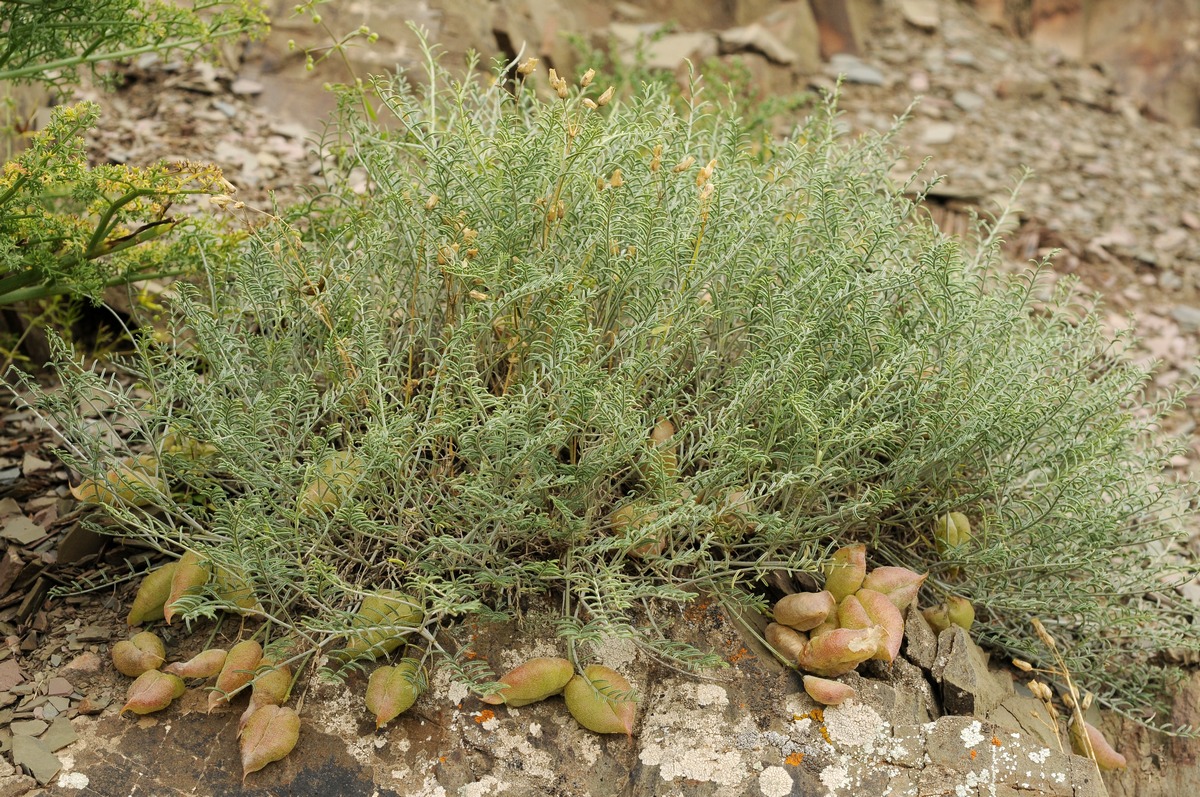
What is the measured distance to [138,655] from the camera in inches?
97.9

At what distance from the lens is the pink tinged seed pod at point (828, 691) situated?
2.51 meters

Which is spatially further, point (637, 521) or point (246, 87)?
point (246, 87)

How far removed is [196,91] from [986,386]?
4.22 meters

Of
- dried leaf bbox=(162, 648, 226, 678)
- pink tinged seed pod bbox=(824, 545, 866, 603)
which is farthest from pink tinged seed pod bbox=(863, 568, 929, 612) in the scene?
dried leaf bbox=(162, 648, 226, 678)

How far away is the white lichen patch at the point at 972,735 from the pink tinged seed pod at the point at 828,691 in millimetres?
271

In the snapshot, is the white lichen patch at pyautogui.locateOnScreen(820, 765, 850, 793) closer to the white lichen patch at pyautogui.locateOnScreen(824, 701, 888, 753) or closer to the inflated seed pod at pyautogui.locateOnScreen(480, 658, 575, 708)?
the white lichen patch at pyautogui.locateOnScreen(824, 701, 888, 753)

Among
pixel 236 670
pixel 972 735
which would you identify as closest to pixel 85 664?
pixel 236 670

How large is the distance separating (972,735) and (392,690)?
1368mm

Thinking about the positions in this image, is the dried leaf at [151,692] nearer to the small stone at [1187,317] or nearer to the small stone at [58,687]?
the small stone at [58,687]

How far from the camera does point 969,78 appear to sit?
7758 mm

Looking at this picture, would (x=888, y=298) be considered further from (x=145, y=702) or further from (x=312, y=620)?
(x=145, y=702)

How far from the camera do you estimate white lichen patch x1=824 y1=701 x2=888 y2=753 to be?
8.13 feet

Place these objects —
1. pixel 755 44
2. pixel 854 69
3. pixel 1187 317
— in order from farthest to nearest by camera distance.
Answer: pixel 854 69 → pixel 755 44 → pixel 1187 317

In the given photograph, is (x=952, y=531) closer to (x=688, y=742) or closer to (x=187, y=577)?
(x=688, y=742)
